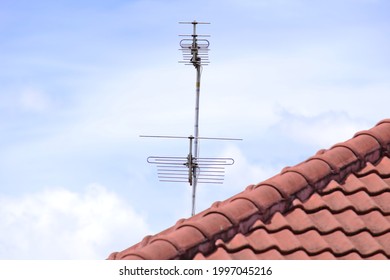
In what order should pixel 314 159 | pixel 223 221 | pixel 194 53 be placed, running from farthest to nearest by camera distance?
pixel 194 53 < pixel 314 159 < pixel 223 221

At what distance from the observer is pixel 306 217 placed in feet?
34.6

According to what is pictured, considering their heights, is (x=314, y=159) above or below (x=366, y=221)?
above

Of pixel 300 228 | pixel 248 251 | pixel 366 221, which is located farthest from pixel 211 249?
pixel 366 221

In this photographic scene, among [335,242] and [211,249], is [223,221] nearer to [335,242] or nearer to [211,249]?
[211,249]

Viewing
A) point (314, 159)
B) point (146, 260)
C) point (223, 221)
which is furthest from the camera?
point (314, 159)

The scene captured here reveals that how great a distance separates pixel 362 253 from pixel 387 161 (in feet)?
6.04

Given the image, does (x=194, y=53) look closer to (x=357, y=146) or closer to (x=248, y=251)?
(x=357, y=146)

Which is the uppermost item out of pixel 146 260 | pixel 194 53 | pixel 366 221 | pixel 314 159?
pixel 194 53

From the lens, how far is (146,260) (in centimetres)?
962

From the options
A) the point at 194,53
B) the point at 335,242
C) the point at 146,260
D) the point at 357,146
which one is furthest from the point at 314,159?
the point at 194,53

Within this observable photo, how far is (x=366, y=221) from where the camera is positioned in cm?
1049

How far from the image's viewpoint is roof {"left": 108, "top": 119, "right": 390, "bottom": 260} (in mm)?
10000

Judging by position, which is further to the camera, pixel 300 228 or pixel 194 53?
pixel 194 53

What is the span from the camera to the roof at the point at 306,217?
32.8 ft
